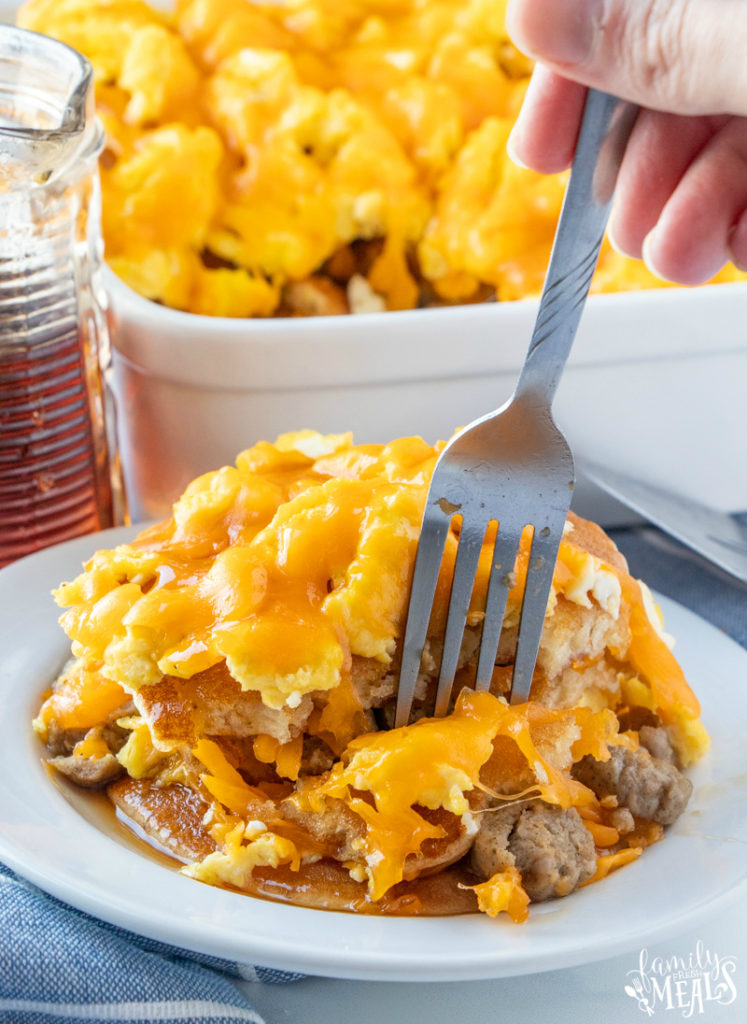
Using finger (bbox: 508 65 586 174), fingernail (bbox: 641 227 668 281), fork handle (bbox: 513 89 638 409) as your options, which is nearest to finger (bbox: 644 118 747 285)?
fingernail (bbox: 641 227 668 281)

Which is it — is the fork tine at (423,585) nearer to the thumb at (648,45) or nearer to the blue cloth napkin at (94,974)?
the blue cloth napkin at (94,974)

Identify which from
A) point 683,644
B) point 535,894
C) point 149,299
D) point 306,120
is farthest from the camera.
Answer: point 306,120

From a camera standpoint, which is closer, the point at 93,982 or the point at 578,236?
the point at 93,982

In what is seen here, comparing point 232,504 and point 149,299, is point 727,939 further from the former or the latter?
point 149,299

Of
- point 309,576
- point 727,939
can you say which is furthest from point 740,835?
point 309,576

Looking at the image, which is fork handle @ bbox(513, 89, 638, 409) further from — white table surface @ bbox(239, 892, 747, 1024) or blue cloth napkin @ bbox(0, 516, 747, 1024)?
blue cloth napkin @ bbox(0, 516, 747, 1024)

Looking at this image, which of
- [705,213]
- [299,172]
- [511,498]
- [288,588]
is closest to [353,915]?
[288,588]

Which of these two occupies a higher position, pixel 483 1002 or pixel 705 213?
pixel 705 213

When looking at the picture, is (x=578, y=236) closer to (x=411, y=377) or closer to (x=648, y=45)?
(x=648, y=45)
